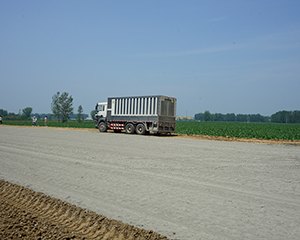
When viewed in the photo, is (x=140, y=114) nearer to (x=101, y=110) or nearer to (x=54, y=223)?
(x=101, y=110)

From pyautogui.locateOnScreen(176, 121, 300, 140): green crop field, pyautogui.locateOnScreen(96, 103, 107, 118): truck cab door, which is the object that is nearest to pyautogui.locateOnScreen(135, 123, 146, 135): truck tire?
pyautogui.locateOnScreen(96, 103, 107, 118): truck cab door

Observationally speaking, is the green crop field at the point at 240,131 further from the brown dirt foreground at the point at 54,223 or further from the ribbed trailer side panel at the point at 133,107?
the brown dirt foreground at the point at 54,223

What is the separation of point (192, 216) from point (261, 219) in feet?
3.91

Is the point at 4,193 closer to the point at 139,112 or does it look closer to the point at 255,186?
the point at 255,186

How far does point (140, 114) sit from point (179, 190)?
21592mm

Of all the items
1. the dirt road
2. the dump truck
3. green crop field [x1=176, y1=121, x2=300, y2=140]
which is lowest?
the dirt road

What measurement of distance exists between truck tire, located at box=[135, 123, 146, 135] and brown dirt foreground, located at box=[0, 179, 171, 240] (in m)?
21.8

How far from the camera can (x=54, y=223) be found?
482 centimetres

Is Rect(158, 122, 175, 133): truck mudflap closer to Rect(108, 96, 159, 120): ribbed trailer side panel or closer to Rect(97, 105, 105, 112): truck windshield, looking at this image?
Rect(108, 96, 159, 120): ribbed trailer side panel

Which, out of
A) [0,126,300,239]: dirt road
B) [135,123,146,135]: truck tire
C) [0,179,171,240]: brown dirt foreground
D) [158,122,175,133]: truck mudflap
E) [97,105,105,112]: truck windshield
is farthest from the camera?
[97,105,105,112]: truck windshield

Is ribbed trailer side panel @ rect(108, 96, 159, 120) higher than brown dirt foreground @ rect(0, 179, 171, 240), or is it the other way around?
ribbed trailer side panel @ rect(108, 96, 159, 120)

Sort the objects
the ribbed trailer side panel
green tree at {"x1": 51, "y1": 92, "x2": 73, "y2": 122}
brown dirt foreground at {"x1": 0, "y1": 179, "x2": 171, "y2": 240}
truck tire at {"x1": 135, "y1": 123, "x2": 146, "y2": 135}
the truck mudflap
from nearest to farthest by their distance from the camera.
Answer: brown dirt foreground at {"x1": 0, "y1": 179, "x2": 171, "y2": 240}
the truck mudflap
the ribbed trailer side panel
truck tire at {"x1": 135, "y1": 123, "x2": 146, "y2": 135}
green tree at {"x1": 51, "y1": 92, "x2": 73, "y2": 122}

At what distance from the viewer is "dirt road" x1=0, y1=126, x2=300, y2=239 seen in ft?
15.7

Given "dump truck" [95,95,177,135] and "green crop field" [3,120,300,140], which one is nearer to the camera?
"dump truck" [95,95,177,135]
